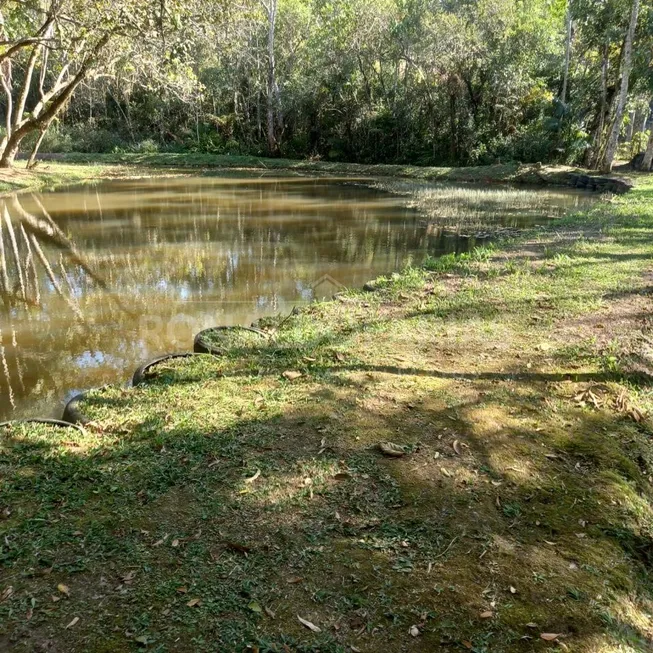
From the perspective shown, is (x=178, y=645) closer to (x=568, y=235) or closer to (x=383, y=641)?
(x=383, y=641)

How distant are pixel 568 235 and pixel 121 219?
9367 millimetres

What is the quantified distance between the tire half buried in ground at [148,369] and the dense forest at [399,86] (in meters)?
15.3

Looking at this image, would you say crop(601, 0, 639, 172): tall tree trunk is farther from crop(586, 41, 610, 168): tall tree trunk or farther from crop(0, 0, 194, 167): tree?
crop(0, 0, 194, 167): tree

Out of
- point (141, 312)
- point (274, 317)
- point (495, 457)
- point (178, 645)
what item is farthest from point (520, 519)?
point (141, 312)

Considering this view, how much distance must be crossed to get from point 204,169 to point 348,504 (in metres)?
26.8

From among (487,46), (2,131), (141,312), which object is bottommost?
(141,312)

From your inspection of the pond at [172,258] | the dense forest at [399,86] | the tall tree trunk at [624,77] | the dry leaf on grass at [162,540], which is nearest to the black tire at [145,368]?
the pond at [172,258]

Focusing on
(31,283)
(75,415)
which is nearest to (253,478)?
(75,415)

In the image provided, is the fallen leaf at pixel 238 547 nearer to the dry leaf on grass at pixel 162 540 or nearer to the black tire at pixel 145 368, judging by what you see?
the dry leaf on grass at pixel 162 540

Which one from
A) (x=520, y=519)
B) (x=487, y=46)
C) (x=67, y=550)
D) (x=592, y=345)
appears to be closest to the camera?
(x=67, y=550)

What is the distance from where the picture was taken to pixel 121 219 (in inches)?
489

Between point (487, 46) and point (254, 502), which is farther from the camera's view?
point (487, 46)

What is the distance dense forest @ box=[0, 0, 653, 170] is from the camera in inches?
833

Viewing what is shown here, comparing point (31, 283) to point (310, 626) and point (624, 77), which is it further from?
point (624, 77)
